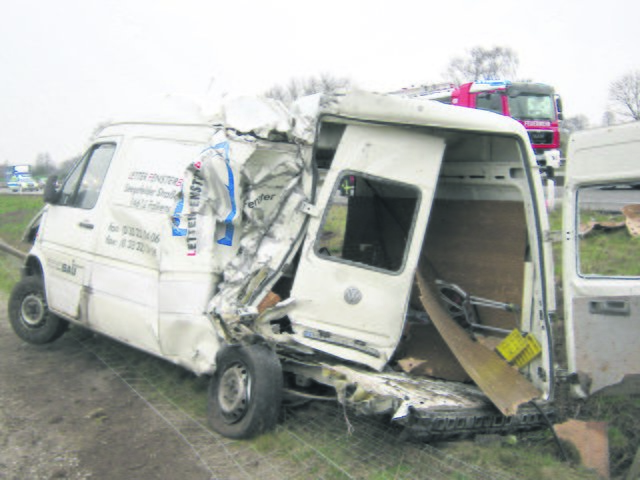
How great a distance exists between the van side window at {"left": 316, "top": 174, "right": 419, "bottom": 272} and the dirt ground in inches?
96.8

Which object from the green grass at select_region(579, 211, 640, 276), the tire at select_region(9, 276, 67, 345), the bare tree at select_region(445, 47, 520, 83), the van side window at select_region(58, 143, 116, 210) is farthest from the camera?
the bare tree at select_region(445, 47, 520, 83)

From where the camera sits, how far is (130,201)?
5.28 meters

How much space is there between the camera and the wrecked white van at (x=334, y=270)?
418 cm

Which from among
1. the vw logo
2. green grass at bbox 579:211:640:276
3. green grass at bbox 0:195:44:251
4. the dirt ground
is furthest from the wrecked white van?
green grass at bbox 0:195:44:251

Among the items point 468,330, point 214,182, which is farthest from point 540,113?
point 214,182

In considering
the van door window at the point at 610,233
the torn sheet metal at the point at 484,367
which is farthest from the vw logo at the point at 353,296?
the van door window at the point at 610,233

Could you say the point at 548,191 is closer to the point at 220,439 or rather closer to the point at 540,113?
the point at 220,439

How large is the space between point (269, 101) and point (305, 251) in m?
1.22

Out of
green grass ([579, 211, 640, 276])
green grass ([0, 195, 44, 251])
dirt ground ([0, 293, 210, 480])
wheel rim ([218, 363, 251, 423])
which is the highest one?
green grass ([579, 211, 640, 276])

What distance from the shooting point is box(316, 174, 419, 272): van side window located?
20.5 ft

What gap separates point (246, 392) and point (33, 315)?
331cm

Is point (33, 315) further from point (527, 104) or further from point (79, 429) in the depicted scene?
point (527, 104)

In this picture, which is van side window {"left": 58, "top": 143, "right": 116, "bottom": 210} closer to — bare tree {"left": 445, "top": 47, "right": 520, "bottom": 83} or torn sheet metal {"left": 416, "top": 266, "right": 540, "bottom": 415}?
torn sheet metal {"left": 416, "top": 266, "right": 540, "bottom": 415}

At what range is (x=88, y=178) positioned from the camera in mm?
5945
